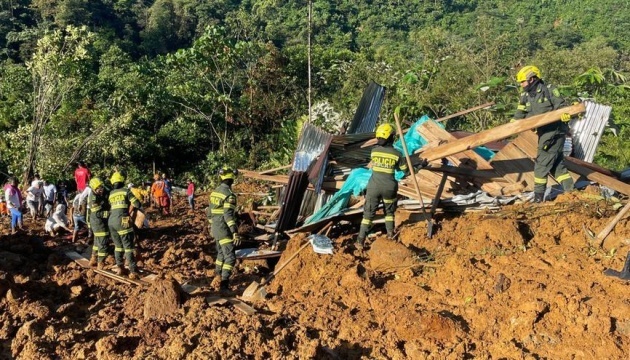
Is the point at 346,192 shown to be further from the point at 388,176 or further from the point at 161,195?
the point at 161,195

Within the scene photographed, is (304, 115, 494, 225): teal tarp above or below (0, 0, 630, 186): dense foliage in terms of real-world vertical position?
above

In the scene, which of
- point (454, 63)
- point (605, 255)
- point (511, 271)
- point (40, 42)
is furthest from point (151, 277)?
point (454, 63)

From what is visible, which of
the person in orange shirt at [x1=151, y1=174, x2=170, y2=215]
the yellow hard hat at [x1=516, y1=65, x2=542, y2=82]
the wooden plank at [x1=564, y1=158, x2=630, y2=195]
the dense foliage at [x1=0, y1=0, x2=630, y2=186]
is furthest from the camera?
the dense foliage at [x1=0, y1=0, x2=630, y2=186]

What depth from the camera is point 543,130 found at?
7.31 m

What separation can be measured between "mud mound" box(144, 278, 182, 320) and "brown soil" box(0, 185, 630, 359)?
12 millimetres

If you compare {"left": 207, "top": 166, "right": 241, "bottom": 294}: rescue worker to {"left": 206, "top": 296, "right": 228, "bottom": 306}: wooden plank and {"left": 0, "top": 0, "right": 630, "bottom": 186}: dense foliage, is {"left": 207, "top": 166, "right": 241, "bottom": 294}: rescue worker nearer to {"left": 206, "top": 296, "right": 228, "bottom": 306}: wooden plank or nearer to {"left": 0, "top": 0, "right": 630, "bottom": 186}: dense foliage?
{"left": 206, "top": 296, "right": 228, "bottom": 306}: wooden plank

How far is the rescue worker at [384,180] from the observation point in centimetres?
716

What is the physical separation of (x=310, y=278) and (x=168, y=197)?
8.15m

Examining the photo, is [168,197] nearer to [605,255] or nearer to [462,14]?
[605,255]

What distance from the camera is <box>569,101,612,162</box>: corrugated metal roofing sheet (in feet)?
31.3

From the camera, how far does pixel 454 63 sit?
19.3 metres

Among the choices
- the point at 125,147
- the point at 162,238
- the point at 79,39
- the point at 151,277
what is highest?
the point at 79,39

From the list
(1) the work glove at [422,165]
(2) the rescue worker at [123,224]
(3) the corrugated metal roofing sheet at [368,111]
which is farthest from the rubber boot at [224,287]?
(3) the corrugated metal roofing sheet at [368,111]

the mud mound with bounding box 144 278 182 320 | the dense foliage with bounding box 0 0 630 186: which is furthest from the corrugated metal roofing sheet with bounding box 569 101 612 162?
the mud mound with bounding box 144 278 182 320
